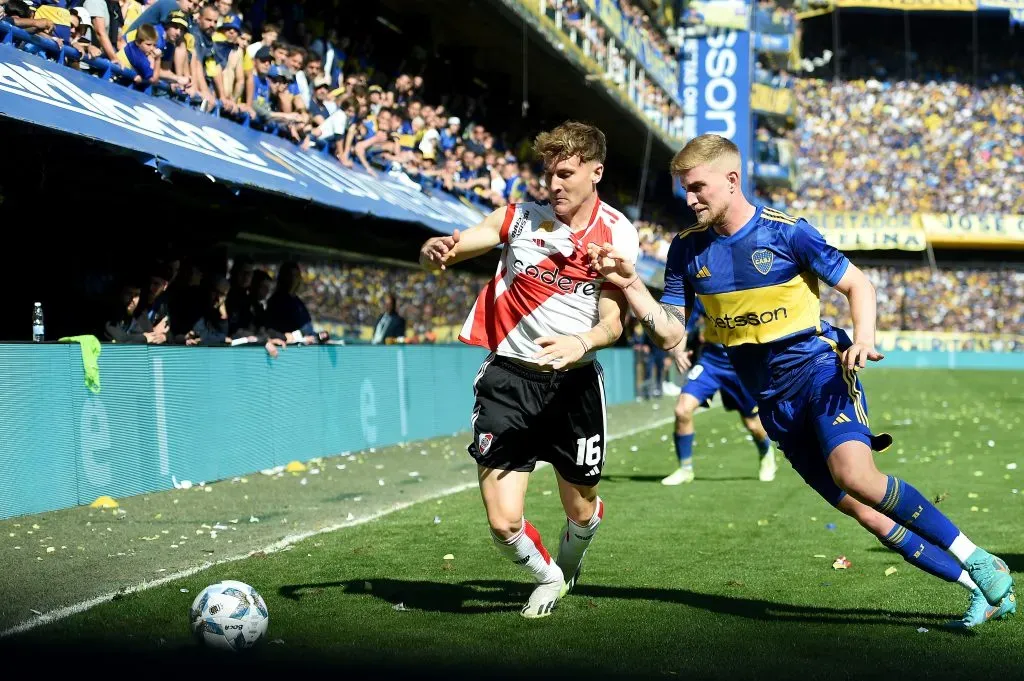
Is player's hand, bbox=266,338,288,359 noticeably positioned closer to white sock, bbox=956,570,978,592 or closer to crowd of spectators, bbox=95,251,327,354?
crowd of spectators, bbox=95,251,327,354

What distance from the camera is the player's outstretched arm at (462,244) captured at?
18.2ft

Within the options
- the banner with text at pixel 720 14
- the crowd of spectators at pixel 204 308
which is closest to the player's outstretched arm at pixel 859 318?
the crowd of spectators at pixel 204 308

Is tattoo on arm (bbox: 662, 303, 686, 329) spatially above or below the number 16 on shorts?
above

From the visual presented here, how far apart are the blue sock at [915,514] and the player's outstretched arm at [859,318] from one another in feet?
1.86

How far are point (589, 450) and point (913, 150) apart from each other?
51338mm

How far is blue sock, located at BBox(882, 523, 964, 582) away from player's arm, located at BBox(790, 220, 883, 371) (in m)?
0.78

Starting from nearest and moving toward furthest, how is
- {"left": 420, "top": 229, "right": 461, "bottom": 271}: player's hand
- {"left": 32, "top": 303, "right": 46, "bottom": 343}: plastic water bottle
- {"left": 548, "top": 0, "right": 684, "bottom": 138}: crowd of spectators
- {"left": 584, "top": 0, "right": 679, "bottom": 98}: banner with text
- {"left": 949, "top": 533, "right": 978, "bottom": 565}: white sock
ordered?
{"left": 420, "top": 229, "right": 461, "bottom": 271}: player's hand < {"left": 949, "top": 533, "right": 978, "bottom": 565}: white sock < {"left": 32, "top": 303, "right": 46, "bottom": 343}: plastic water bottle < {"left": 548, "top": 0, "right": 684, "bottom": 138}: crowd of spectators < {"left": 584, "top": 0, "right": 679, "bottom": 98}: banner with text

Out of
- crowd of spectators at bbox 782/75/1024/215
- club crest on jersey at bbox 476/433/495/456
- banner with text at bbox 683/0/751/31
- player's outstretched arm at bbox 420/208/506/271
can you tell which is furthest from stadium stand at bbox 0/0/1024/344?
crowd of spectators at bbox 782/75/1024/215

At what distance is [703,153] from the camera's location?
577 centimetres

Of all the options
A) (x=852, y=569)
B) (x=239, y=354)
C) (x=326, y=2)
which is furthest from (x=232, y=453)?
(x=326, y=2)

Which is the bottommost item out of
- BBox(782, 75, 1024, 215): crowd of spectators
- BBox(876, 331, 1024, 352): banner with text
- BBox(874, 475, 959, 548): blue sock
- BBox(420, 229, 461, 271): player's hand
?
BBox(876, 331, 1024, 352): banner with text

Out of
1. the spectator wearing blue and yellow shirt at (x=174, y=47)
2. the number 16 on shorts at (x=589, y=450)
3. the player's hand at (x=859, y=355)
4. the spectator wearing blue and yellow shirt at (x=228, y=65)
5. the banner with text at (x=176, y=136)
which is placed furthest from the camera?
the spectator wearing blue and yellow shirt at (x=228, y=65)

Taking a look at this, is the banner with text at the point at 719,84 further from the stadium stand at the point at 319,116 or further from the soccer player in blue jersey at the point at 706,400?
the soccer player in blue jersey at the point at 706,400

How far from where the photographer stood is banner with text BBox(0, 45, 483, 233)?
9.91 metres
